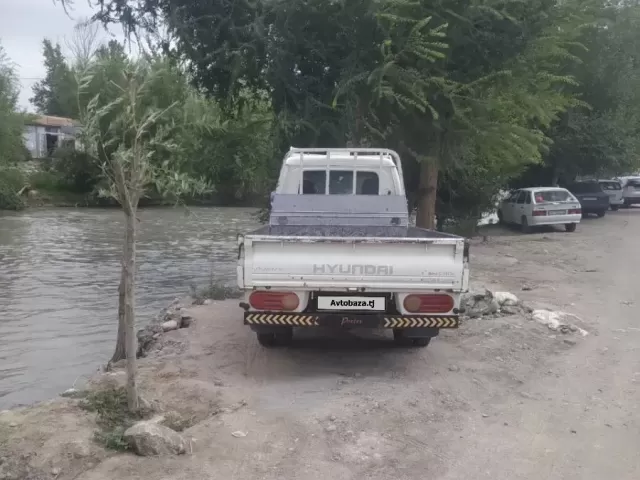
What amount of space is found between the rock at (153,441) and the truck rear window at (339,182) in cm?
578

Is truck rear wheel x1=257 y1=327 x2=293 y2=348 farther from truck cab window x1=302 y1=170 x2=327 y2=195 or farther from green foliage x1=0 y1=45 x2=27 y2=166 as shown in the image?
green foliage x1=0 y1=45 x2=27 y2=166

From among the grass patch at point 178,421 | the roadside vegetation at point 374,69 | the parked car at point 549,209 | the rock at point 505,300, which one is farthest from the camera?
the parked car at point 549,209

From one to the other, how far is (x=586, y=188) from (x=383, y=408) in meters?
27.3

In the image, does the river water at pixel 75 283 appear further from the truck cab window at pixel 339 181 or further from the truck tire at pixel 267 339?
the truck cab window at pixel 339 181

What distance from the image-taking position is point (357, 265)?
22.8 feet

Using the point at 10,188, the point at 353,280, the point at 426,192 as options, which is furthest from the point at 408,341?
the point at 10,188

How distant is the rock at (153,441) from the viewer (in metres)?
4.93

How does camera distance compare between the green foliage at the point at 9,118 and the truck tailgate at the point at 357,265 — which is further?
the green foliage at the point at 9,118

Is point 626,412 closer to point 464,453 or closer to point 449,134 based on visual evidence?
point 464,453

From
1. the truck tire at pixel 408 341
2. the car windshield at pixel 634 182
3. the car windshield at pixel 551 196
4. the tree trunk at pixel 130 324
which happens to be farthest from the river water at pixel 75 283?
the car windshield at pixel 634 182

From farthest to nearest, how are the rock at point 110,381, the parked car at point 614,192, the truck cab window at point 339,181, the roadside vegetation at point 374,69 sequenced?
the parked car at point 614,192 → the roadside vegetation at point 374,69 → the truck cab window at point 339,181 → the rock at point 110,381

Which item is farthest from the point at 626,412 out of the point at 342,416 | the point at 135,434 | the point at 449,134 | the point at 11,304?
the point at 11,304

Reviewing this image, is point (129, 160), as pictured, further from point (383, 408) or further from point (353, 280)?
point (383, 408)

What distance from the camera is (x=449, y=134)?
1423 cm
